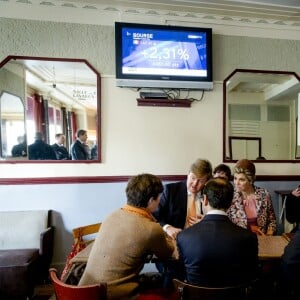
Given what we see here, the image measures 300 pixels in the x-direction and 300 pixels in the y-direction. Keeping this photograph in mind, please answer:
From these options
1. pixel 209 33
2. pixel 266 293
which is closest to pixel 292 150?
pixel 209 33

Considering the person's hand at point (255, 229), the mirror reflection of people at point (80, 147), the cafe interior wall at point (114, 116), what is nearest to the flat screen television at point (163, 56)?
the cafe interior wall at point (114, 116)

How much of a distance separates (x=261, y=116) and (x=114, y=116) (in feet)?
5.67

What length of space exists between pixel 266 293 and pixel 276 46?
2.70 meters

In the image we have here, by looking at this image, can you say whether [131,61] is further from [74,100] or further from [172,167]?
[172,167]

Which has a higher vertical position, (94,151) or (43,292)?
(94,151)

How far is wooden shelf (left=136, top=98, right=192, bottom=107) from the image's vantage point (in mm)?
2998

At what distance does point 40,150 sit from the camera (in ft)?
9.37

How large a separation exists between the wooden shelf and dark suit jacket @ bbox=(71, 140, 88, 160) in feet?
2.59

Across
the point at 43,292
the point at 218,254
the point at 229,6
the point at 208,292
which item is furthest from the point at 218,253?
the point at 229,6

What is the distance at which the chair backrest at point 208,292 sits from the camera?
1186 mm

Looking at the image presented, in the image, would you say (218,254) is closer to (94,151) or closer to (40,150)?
(94,151)

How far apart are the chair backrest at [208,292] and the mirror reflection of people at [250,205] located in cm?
97

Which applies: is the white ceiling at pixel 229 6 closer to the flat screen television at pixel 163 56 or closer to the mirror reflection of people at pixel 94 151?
the flat screen television at pixel 163 56

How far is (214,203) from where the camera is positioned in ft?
4.68
